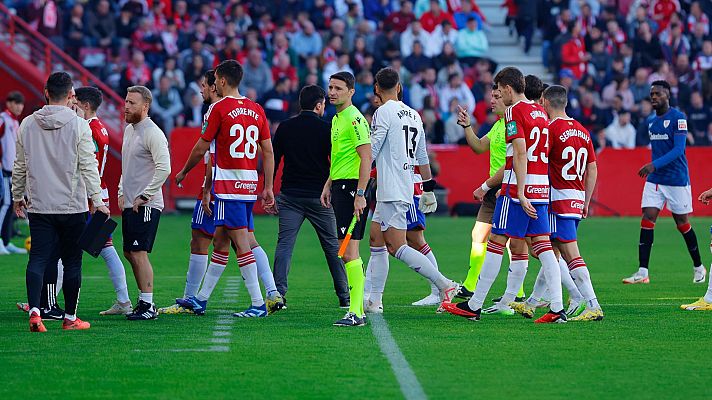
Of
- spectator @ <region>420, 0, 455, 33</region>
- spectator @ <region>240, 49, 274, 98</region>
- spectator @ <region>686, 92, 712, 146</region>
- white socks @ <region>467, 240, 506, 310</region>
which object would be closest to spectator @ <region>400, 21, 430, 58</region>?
spectator @ <region>420, 0, 455, 33</region>

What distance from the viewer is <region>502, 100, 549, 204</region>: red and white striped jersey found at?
9883 mm

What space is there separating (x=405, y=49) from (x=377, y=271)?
1970cm

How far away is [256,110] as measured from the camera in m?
10.4

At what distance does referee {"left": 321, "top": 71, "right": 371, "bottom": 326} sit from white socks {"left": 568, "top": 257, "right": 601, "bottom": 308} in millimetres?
1741

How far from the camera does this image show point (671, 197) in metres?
14.6

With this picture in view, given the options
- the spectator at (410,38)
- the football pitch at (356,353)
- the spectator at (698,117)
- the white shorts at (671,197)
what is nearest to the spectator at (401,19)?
the spectator at (410,38)

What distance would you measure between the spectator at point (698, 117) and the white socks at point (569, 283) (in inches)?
711

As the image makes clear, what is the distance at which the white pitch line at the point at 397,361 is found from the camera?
6.95 metres

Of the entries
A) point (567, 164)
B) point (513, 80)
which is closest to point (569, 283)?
point (567, 164)

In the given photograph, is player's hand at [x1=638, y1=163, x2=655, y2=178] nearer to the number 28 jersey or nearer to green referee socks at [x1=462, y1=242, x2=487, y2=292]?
green referee socks at [x1=462, y1=242, x2=487, y2=292]

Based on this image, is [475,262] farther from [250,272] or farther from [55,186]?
[55,186]

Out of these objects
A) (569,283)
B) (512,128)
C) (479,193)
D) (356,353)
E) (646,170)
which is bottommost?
(356,353)

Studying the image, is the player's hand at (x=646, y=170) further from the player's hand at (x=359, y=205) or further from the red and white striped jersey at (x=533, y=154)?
the player's hand at (x=359, y=205)

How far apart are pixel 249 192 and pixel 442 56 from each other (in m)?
19.8
